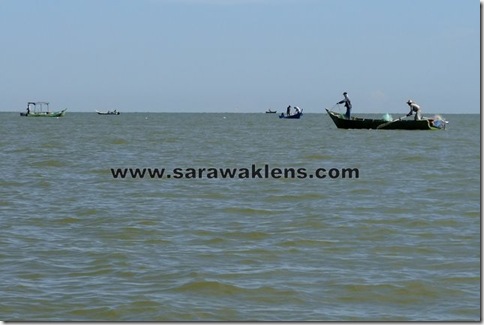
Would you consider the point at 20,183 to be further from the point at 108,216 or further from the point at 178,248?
the point at 178,248

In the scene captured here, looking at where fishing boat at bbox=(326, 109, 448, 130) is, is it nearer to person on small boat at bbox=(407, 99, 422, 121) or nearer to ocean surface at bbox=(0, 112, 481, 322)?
person on small boat at bbox=(407, 99, 422, 121)

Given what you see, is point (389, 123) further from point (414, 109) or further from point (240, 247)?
point (240, 247)

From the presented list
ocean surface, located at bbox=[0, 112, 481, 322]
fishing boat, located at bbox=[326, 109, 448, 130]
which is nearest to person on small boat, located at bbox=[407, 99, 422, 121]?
fishing boat, located at bbox=[326, 109, 448, 130]

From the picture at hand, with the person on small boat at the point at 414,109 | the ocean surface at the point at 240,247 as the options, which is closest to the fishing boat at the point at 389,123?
the person on small boat at the point at 414,109

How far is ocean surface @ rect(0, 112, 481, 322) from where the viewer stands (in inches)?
318

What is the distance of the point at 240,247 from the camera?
1093 centimetres

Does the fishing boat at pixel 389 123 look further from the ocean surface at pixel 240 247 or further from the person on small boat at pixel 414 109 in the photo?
the ocean surface at pixel 240 247

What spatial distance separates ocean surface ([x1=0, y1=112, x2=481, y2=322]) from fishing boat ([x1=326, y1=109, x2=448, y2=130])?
24.7 meters

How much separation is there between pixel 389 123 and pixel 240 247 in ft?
120

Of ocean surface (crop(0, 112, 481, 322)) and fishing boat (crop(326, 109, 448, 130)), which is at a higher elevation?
fishing boat (crop(326, 109, 448, 130))

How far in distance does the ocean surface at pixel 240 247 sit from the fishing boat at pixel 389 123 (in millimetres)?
24706

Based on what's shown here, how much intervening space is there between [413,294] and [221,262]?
2415mm

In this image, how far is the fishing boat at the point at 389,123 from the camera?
152 ft

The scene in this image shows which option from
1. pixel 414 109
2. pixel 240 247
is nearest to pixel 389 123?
pixel 414 109
